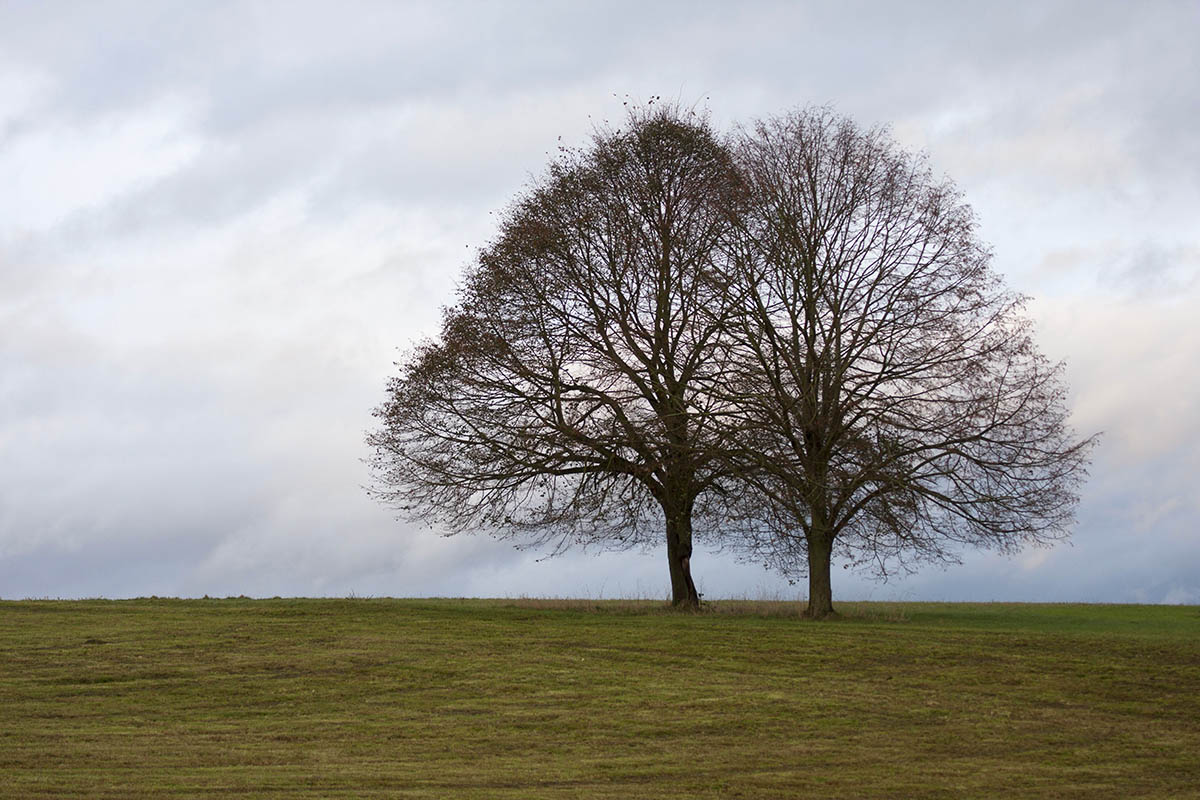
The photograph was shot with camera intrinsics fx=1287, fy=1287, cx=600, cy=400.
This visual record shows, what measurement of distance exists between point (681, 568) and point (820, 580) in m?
3.87

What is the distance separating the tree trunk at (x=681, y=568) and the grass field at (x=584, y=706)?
249 cm

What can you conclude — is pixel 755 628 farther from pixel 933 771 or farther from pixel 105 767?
pixel 105 767

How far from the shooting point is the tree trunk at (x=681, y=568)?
31.9 meters

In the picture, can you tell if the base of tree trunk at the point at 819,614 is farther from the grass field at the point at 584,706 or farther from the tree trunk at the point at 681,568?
the tree trunk at the point at 681,568

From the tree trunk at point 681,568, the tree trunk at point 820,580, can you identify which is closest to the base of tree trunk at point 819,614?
the tree trunk at point 820,580

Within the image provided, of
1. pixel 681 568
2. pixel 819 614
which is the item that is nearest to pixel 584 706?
pixel 819 614

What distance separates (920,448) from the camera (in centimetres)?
2827

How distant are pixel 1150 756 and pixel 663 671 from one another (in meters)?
8.08

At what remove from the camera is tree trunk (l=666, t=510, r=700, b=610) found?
31.9 metres

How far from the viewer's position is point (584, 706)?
60.3ft

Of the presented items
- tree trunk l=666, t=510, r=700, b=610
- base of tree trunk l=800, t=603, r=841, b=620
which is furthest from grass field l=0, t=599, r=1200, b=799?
tree trunk l=666, t=510, r=700, b=610

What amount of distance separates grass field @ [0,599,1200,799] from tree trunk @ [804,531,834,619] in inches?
27.6

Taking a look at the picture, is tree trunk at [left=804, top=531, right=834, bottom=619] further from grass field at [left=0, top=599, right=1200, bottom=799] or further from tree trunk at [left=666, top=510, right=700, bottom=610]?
tree trunk at [left=666, top=510, right=700, bottom=610]

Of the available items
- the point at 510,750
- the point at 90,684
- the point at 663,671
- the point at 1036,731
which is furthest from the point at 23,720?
the point at 1036,731
